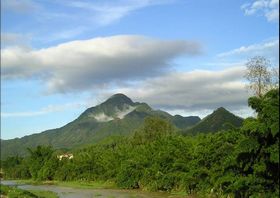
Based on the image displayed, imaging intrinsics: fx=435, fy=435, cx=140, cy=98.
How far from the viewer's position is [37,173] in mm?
112125

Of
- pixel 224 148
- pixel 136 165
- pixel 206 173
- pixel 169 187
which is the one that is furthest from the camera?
pixel 136 165

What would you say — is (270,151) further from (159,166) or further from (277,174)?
(159,166)

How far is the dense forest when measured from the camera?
24.3m

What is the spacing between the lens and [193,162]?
5109 centimetres

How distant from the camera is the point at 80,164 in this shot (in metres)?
99.8

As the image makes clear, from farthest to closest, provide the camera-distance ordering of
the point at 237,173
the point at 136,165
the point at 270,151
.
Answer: the point at 136,165 → the point at 237,173 → the point at 270,151

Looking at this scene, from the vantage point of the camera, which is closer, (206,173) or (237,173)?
(237,173)

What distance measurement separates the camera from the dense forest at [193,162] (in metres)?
24.3

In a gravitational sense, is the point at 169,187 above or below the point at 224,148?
below

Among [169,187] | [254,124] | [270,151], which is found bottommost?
[169,187]

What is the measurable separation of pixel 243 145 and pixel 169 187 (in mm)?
35294

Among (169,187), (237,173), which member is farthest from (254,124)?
(169,187)

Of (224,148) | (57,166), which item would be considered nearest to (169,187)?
(224,148)

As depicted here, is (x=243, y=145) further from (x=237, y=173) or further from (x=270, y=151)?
(x=237, y=173)
